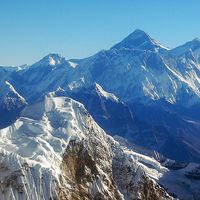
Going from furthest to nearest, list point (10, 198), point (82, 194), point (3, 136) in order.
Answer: point (3, 136) < point (82, 194) < point (10, 198)

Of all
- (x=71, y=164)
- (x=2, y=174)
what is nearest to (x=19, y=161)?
(x=2, y=174)

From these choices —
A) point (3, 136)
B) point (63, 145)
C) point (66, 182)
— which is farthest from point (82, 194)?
point (3, 136)

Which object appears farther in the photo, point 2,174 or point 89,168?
point 89,168

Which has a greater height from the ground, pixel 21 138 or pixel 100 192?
pixel 21 138

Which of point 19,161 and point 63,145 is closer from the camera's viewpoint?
Result: point 19,161

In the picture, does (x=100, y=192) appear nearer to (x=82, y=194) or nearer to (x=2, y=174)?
(x=82, y=194)

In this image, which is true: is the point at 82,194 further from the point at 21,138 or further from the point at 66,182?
the point at 21,138

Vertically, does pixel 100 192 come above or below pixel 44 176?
below

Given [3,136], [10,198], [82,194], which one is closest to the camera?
[10,198]
